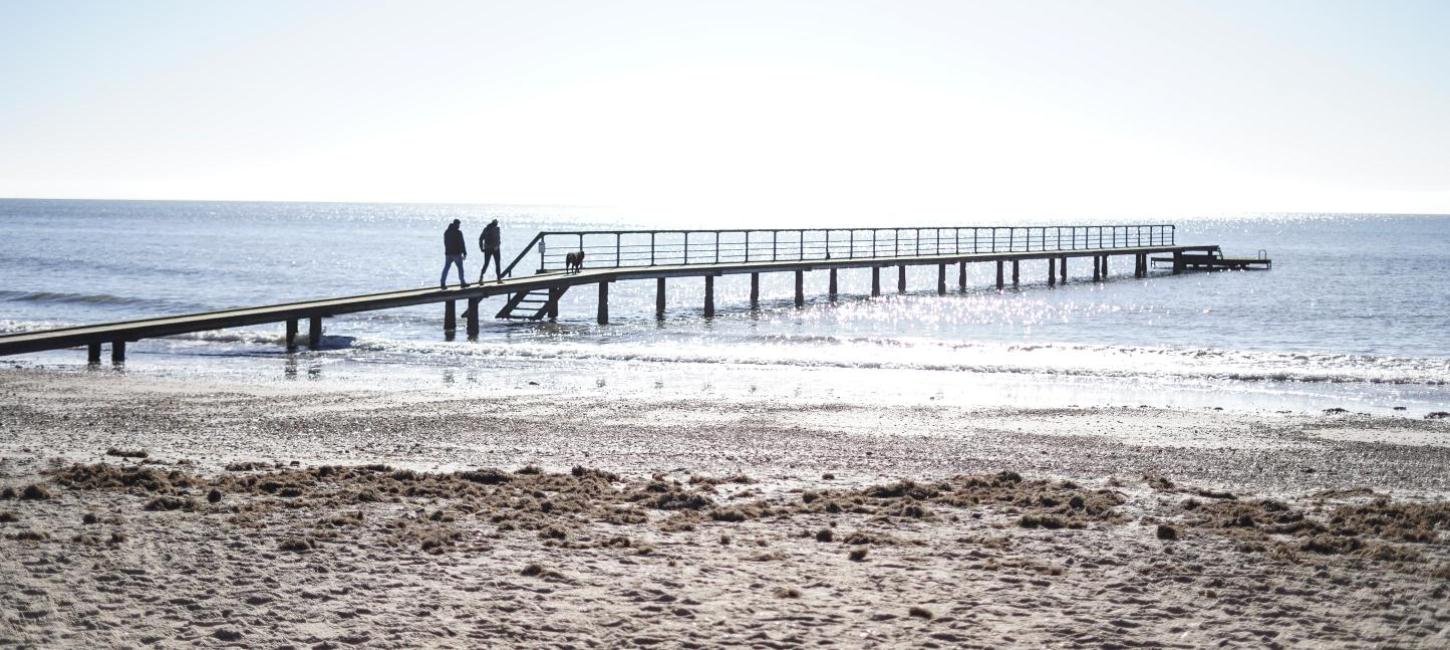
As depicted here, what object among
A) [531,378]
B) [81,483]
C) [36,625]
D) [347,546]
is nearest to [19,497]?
[81,483]

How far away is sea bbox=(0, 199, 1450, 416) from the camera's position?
65.4ft

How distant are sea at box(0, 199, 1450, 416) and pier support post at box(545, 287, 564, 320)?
0.48 metres

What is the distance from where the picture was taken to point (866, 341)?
101 feet

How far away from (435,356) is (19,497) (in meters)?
15.0

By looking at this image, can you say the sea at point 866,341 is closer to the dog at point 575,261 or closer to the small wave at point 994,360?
the small wave at point 994,360

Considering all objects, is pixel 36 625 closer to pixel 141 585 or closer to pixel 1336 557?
pixel 141 585

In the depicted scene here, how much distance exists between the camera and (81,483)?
33.1 ft

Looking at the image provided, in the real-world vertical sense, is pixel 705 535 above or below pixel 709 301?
below

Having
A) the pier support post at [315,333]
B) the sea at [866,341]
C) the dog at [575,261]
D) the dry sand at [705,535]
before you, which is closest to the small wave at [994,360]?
the sea at [866,341]

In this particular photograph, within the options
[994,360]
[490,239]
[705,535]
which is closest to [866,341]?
[994,360]

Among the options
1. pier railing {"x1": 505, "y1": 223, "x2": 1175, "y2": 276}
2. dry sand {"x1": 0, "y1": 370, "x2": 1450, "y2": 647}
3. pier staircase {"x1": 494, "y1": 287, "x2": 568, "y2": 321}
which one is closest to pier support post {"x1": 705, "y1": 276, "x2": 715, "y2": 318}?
pier railing {"x1": 505, "y1": 223, "x2": 1175, "y2": 276}

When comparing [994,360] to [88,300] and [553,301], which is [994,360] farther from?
[88,300]

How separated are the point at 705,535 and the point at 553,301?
25.9m

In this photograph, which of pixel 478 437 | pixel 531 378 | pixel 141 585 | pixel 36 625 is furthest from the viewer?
pixel 531 378
